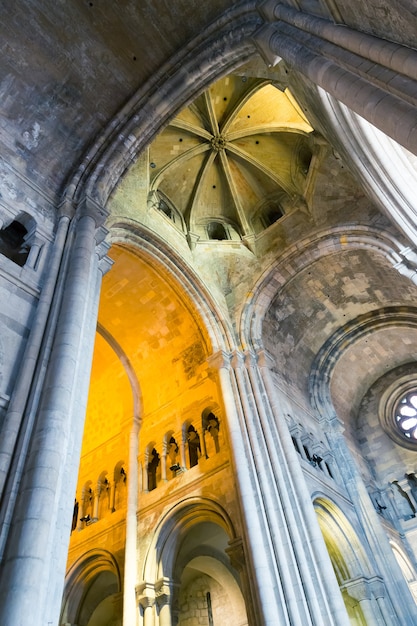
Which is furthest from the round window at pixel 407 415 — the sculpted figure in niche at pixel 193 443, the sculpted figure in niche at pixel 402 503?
the sculpted figure in niche at pixel 193 443

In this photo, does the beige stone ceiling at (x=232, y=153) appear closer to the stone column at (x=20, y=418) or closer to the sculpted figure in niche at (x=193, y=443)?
the sculpted figure in niche at (x=193, y=443)

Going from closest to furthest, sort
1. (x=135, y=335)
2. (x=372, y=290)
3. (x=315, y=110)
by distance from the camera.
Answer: (x=315, y=110), (x=135, y=335), (x=372, y=290)

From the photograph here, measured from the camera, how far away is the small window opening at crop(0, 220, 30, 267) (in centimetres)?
709

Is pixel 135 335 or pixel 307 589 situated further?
pixel 135 335

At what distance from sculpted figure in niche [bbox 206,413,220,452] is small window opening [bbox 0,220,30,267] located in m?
5.83

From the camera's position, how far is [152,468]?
11328mm

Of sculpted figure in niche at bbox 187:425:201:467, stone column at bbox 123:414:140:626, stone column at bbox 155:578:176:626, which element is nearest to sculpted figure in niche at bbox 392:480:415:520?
sculpted figure in niche at bbox 187:425:201:467

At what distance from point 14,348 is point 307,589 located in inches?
244

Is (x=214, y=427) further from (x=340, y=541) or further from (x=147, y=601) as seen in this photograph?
(x=340, y=541)

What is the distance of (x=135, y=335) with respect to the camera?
12.4 metres

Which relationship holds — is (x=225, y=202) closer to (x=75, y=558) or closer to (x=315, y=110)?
(x=315, y=110)

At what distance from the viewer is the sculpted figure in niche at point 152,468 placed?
11016 mm

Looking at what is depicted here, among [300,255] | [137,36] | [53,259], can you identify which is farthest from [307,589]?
[137,36]

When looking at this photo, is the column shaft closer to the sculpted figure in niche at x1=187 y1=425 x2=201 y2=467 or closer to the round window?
the sculpted figure in niche at x1=187 y1=425 x2=201 y2=467
